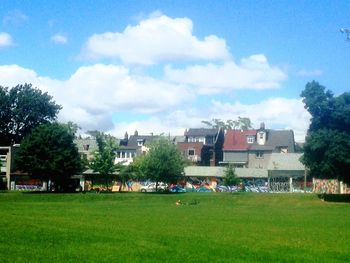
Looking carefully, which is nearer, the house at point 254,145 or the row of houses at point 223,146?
the row of houses at point 223,146

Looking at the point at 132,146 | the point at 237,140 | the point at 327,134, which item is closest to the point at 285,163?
the point at 237,140

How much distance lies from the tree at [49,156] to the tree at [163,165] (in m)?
11.0

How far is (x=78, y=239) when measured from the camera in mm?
20875

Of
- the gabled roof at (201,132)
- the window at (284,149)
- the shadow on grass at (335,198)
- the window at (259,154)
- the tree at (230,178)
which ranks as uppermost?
the gabled roof at (201,132)

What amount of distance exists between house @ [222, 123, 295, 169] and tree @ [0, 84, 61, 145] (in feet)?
145

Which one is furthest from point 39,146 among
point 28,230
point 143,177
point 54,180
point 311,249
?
point 311,249

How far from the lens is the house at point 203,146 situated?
127 metres

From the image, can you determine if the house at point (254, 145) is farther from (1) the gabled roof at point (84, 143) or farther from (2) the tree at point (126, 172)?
(2) the tree at point (126, 172)

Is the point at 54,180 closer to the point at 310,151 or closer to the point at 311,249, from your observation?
the point at 310,151

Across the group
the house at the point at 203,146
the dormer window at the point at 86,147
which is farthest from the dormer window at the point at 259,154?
the dormer window at the point at 86,147

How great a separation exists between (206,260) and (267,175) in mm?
87203

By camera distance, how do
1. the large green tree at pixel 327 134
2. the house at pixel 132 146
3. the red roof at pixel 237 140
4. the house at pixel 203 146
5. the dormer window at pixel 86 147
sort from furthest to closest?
the dormer window at pixel 86 147 < the house at pixel 132 146 < the red roof at pixel 237 140 < the house at pixel 203 146 < the large green tree at pixel 327 134

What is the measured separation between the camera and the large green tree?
2455 inches

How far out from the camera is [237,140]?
5138 inches
